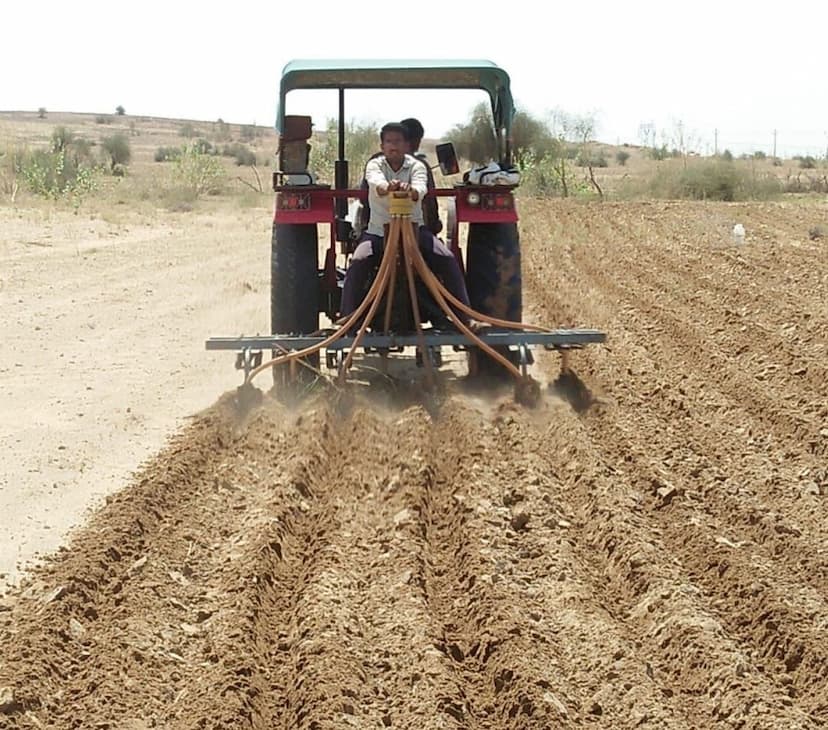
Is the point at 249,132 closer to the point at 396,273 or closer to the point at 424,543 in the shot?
the point at 396,273

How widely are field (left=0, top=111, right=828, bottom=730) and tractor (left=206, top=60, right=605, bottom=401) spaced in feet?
1.16

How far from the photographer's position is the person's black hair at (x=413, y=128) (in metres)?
7.95

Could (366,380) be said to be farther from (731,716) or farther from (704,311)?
(731,716)

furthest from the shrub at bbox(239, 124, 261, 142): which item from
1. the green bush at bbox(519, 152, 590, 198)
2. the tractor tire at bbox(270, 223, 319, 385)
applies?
the tractor tire at bbox(270, 223, 319, 385)

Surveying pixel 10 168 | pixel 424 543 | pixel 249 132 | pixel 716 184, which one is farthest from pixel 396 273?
pixel 249 132

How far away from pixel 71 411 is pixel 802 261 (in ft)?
30.2

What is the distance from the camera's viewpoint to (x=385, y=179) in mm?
7230

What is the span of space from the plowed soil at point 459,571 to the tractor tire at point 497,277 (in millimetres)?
306

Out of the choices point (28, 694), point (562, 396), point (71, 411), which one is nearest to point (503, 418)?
point (562, 396)

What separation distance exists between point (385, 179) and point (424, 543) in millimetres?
2964

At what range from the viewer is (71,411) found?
283 inches

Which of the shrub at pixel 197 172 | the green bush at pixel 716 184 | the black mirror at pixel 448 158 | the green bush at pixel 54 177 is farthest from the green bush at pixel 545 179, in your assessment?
the black mirror at pixel 448 158

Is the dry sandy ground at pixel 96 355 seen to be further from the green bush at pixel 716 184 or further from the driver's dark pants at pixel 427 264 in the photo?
the green bush at pixel 716 184

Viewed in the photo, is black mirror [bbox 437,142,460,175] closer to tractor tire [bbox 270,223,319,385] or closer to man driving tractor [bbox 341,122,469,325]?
man driving tractor [bbox 341,122,469,325]
